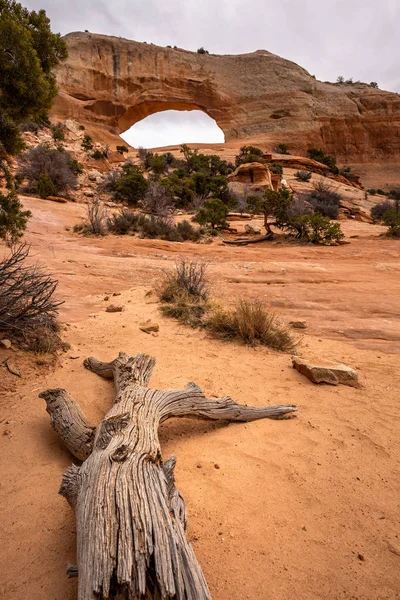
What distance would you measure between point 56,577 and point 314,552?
1.15 meters

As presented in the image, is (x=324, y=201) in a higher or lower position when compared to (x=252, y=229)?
higher

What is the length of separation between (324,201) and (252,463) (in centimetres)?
2051

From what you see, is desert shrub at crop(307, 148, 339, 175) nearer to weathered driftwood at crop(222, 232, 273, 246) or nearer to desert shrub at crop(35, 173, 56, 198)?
weathered driftwood at crop(222, 232, 273, 246)

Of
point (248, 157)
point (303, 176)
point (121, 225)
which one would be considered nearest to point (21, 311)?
point (121, 225)

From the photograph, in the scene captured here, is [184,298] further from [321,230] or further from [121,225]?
[321,230]

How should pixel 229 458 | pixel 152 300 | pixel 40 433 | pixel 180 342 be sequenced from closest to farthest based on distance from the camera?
pixel 229 458 < pixel 40 433 < pixel 180 342 < pixel 152 300

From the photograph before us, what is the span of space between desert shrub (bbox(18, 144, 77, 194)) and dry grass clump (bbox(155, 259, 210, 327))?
481 inches

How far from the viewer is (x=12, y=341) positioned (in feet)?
11.1

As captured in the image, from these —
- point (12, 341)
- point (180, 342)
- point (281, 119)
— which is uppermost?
point (281, 119)

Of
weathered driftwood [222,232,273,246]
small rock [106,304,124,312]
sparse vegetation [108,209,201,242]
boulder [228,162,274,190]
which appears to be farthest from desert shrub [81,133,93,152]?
small rock [106,304,124,312]

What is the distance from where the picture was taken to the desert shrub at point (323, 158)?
33.2 m

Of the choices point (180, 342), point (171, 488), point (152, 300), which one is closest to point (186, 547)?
point (171, 488)

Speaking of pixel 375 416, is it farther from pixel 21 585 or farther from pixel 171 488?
pixel 21 585

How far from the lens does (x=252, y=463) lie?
2.23m
